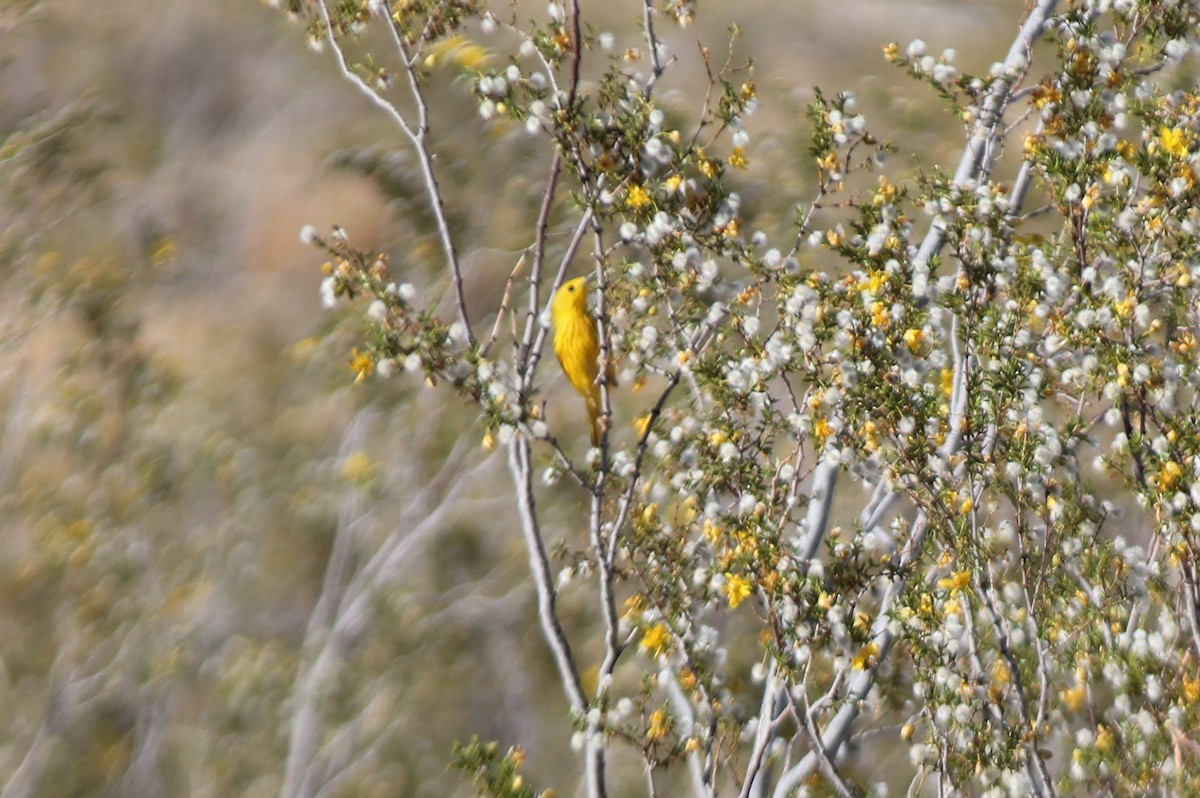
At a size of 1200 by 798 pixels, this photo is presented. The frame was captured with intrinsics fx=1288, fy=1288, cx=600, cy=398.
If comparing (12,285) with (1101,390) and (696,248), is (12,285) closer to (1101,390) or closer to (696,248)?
(696,248)

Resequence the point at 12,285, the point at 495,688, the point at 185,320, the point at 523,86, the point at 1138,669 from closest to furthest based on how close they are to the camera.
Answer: the point at 1138,669, the point at 523,86, the point at 495,688, the point at 12,285, the point at 185,320

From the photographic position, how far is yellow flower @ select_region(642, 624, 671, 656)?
3.15 m

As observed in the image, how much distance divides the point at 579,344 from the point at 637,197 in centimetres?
198

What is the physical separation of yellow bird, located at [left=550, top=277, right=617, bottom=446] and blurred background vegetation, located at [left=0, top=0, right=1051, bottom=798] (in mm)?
935

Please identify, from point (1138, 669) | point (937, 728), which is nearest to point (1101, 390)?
point (1138, 669)

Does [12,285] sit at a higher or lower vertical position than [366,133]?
lower

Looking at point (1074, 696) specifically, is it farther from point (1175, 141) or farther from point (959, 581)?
point (1175, 141)

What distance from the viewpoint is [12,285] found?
9844mm

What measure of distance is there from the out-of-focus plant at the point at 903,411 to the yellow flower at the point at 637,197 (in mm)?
29

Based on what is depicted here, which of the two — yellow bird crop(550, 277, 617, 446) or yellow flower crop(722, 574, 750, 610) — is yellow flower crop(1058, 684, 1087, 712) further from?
yellow bird crop(550, 277, 617, 446)

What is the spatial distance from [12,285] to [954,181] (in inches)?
329

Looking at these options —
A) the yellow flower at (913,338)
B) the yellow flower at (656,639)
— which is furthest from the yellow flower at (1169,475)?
the yellow flower at (656,639)

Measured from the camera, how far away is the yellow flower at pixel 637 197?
3.27m

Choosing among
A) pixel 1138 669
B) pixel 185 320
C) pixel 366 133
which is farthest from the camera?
pixel 366 133
